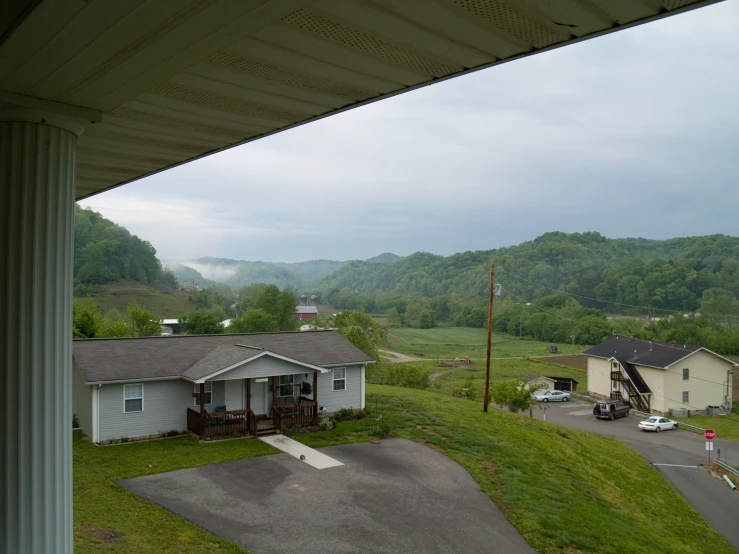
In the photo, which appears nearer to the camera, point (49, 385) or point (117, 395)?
point (49, 385)

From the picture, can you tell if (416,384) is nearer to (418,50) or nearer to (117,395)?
(117,395)

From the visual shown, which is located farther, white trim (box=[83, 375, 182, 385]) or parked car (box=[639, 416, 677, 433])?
parked car (box=[639, 416, 677, 433])

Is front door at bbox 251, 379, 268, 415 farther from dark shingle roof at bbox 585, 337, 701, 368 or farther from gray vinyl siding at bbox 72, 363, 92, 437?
dark shingle roof at bbox 585, 337, 701, 368

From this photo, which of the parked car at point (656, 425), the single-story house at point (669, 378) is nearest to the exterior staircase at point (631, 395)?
the single-story house at point (669, 378)

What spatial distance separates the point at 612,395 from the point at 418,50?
134ft

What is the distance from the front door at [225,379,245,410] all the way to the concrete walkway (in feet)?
7.18

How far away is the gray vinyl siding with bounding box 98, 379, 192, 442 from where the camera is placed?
1625 cm

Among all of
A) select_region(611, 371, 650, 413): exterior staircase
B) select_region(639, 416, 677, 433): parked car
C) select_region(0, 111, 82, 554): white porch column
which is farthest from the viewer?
select_region(611, 371, 650, 413): exterior staircase

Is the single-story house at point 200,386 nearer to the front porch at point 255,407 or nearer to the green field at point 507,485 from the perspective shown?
the front porch at point 255,407

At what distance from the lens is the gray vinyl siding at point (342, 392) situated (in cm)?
2028

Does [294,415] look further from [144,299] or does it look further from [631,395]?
[144,299]

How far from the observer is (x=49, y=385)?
289cm

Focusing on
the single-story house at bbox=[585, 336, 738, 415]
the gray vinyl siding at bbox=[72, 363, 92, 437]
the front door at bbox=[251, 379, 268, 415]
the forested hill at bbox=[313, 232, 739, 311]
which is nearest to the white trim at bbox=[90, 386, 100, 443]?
the gray vinyl siding at bbox=[72, 363, 92, 437]

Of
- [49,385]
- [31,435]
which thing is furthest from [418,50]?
[31,435]
